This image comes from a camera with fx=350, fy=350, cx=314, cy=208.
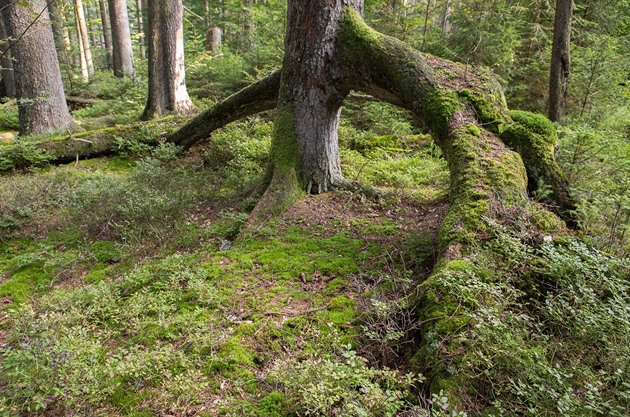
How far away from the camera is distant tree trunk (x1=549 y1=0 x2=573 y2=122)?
288 inches

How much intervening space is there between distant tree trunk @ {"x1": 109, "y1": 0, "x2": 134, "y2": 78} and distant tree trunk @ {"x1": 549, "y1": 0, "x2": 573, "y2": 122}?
16930 mm

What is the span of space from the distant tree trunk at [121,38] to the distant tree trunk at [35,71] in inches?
313

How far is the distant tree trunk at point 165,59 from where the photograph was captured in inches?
373

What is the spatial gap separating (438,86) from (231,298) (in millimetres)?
3600

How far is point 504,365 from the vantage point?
209 centimetres

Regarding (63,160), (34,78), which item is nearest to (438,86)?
(63,160)

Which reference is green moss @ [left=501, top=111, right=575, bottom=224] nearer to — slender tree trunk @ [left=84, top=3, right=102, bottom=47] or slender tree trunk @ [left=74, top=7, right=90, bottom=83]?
slender tree trunk @ [left=74, top=7, right=90, bottom=83]

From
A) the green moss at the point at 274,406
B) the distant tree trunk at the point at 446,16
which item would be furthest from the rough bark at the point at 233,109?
the distant tree trunk at the point at 446,16

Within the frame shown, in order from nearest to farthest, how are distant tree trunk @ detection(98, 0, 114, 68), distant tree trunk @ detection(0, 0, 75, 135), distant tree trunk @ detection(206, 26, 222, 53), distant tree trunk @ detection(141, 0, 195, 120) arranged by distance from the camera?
1. distant tree trunk @ detection(0, 0, 75, 135)
2. distant tree trunk @ detection(141, 0, 195, 120)
3. distant tree trunk @ detection(206, 26, 222, 53)
4. distant tree trunk @ detection(98, 0, 114, 68)

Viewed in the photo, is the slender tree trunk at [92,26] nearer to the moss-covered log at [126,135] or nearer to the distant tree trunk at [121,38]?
the distant tree trunk at [121,38]

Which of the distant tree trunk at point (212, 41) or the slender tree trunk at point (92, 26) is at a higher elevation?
the slender tree trunk at point (92, 26)

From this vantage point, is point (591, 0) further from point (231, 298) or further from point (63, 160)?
point (63, 160)

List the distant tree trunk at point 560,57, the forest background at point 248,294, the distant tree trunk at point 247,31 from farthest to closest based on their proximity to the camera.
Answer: the distant tree trunk at point 247,31, the distant tree trunk at point 560,57, the forest background at point 248,294

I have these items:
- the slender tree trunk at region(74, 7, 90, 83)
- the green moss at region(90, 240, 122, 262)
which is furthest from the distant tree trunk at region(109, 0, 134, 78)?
the green moss at region(90, 240, 122, 262)
